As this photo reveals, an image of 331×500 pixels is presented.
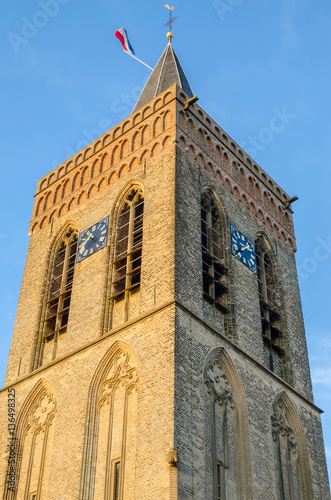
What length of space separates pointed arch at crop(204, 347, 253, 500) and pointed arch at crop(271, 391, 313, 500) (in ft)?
5.81

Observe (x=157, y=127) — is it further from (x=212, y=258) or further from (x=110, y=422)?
(x=110, y=422)

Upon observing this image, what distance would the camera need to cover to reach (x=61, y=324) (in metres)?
25.2

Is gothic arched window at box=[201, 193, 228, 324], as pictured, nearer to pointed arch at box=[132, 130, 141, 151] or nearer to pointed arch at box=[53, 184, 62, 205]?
pointed arch at box=[132, 130, 141, 151]

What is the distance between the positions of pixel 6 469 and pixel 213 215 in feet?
37.0

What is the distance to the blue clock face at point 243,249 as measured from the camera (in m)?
26.0

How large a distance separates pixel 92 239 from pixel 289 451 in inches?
392

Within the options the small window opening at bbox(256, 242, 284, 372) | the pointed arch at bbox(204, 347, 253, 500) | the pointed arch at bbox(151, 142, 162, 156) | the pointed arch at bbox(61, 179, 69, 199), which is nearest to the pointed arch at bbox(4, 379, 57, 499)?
the pointed arch at bbox(204, 347, 253, 500)

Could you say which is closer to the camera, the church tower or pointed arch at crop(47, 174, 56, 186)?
the church tower

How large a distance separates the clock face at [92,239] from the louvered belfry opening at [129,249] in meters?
0.57

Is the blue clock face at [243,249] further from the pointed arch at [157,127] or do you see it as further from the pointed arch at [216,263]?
the pointed arch at [157,127]

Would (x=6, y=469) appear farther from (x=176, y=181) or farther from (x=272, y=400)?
(x=176, y=181)

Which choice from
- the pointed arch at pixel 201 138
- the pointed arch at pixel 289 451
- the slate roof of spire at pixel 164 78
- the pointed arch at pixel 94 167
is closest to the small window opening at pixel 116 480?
the pointed arch at pixel 289 451

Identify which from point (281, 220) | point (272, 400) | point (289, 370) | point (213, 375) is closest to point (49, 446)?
point (213, 375)

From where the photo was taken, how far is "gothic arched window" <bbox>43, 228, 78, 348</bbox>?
82.5 feet
